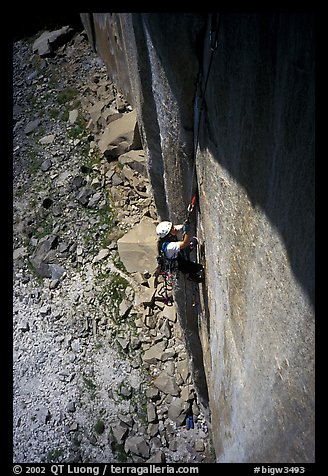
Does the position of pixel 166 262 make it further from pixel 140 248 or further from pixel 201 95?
pixel 140 248

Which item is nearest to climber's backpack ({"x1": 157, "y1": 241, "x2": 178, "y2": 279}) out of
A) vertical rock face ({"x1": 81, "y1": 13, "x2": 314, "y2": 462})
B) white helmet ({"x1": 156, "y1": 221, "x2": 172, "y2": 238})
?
white helmet ({"x1": 156, "y1": 221, "x2": 172, "y2": 238})

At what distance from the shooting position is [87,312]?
969 centimetres

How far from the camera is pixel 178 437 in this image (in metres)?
8.34

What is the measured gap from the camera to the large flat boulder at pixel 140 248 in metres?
9.16

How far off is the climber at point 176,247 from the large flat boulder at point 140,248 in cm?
331

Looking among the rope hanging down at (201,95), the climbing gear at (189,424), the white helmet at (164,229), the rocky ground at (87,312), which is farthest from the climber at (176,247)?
the climbing gear at (189,424)

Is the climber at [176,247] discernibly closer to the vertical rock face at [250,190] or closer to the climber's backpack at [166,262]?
the climber's backpack at [166,262]

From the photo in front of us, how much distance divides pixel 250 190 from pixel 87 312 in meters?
7.21

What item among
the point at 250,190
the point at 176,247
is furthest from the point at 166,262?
the point at 250,190

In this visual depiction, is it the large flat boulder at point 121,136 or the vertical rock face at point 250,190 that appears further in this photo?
the large flat boulder at point 121,136

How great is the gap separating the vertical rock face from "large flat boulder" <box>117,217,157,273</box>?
3528 millimetres

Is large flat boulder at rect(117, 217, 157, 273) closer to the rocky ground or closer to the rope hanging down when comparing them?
the rocky ground

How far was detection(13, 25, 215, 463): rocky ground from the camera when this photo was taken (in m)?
8.61
